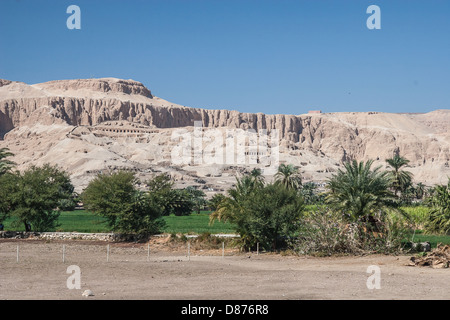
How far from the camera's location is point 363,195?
26297 mm

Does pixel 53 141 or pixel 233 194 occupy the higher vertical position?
pixel 53 141

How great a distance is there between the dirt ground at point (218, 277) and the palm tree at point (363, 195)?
2.26 meters

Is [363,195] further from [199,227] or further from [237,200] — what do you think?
[199,227]

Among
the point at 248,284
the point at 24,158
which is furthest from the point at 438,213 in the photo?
the point at 24,158

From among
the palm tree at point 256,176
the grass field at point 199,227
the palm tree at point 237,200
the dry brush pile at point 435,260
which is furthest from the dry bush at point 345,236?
the palm tree at point 256,176

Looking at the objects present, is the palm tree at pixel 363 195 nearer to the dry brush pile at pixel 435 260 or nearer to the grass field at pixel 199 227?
the dry brush pile at pixel 435 260

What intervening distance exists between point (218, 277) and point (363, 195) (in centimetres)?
987

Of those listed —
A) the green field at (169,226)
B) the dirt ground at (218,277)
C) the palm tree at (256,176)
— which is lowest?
the green field at (169,226)

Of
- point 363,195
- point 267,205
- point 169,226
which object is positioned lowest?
point 169,226

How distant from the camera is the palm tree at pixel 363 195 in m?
26.2

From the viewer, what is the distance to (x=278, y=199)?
29.3 m

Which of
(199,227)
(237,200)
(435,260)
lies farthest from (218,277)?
(199,227)

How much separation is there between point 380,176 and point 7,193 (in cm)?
2696
